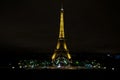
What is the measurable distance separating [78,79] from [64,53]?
1676 inches

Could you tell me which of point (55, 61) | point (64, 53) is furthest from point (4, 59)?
point (64, 53)

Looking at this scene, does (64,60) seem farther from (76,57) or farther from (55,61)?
(76,57)

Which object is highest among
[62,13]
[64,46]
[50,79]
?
[62,13]

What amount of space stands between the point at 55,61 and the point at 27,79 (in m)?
53.9

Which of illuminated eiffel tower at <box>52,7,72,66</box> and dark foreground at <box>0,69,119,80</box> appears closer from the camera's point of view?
dark foreground at <box>0,69,119,80</box>

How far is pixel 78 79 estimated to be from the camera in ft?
118

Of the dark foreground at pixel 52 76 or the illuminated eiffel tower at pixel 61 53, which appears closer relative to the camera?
the dark foreground at pixel 52 76

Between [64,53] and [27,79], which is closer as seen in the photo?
[27,79]

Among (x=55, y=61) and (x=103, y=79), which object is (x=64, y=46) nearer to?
(x=55, y=61)

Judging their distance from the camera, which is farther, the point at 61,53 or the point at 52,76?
the point at 61,53

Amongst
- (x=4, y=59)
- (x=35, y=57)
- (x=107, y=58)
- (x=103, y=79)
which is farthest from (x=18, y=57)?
(x=103, y=79)

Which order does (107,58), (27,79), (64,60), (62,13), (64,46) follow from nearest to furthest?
1. (27,79)
2. (62,13)
3. (64,46)
4. (64,60)
5. (107,58)

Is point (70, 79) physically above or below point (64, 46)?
below

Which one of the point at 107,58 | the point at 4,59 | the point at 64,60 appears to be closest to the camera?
the point at 64,60
